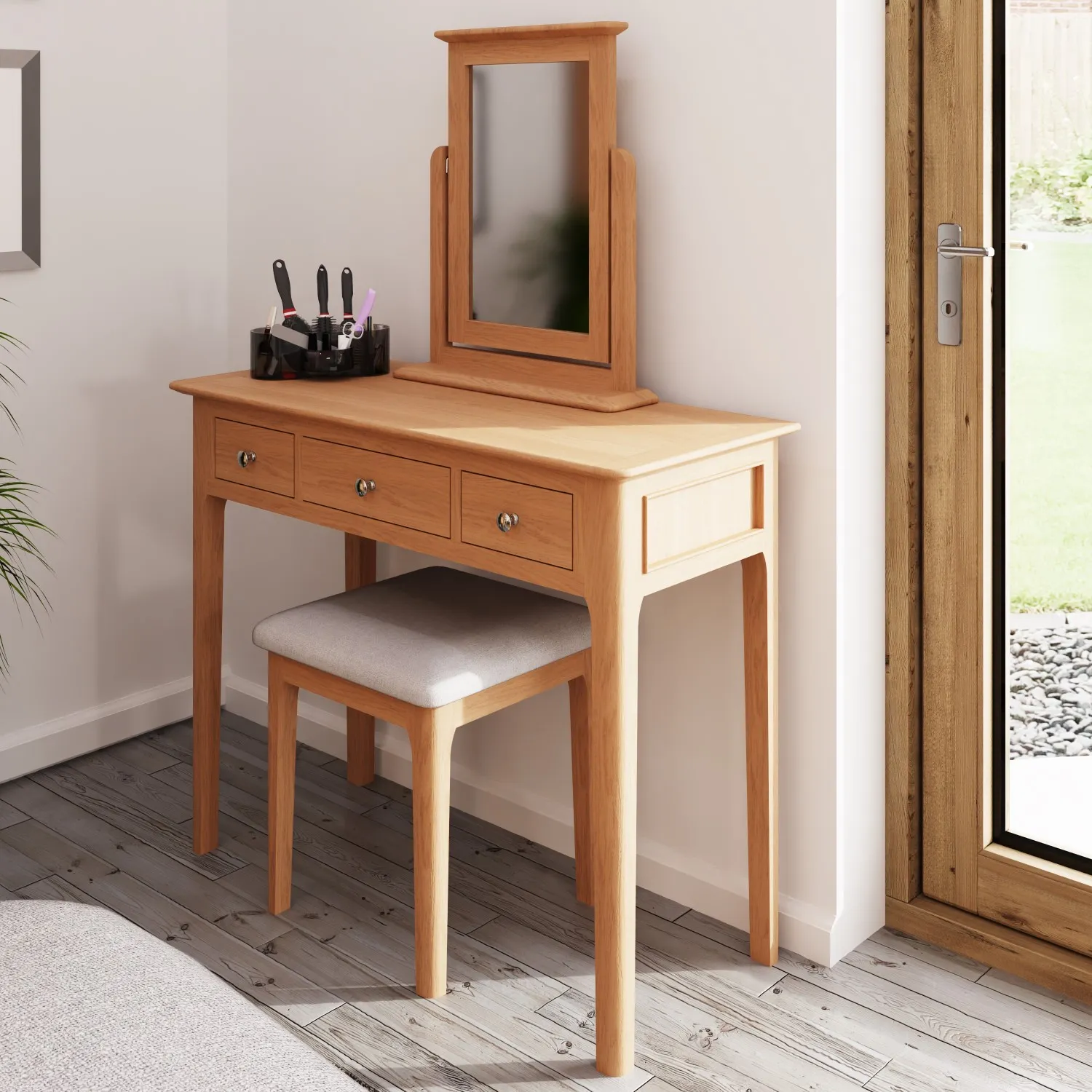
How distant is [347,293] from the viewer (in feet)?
8.11

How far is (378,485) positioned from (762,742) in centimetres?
72

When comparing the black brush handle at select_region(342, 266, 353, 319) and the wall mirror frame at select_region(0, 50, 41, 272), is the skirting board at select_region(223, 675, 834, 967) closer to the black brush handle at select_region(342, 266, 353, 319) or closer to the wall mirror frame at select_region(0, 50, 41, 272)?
the black brush handle at select_region(342, 266, 353, 319)

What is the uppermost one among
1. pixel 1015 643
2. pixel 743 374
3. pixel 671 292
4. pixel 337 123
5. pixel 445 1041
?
pixel 337 123

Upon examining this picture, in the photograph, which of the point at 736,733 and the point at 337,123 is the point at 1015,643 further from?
the point at 337,123

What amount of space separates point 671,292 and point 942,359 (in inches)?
17.7

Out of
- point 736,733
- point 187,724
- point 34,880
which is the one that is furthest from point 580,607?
point 187,724

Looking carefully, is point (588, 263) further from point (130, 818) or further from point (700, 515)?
point (130, 818)

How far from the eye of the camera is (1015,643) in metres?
2.06

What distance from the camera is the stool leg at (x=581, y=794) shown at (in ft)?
7.46

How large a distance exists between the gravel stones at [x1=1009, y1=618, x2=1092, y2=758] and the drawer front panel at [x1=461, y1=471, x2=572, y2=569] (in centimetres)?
78

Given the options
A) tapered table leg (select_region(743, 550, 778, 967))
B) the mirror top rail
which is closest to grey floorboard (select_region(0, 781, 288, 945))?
tapered table leg (select_region(743, 550, 778, 967))

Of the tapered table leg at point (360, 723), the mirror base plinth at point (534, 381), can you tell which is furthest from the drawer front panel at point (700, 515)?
the tapered table leg at point (360, 723)

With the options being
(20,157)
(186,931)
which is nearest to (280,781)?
(186,931)

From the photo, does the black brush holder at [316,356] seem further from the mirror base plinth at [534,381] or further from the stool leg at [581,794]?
the stool leg at [581,794]
